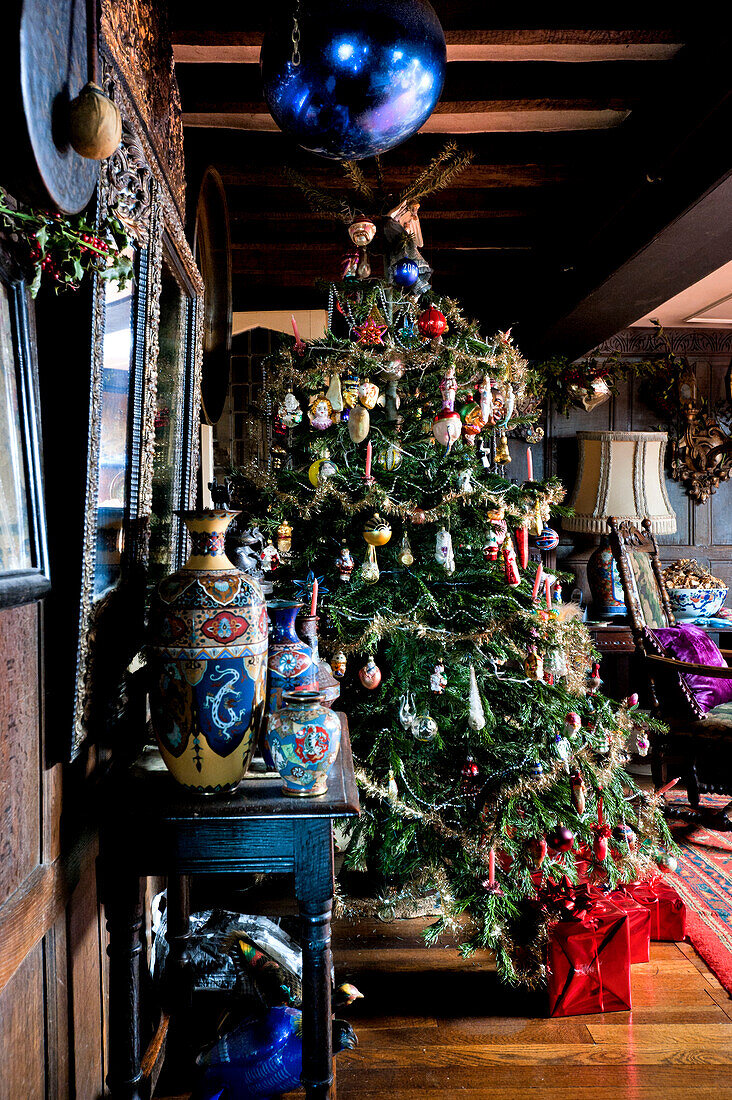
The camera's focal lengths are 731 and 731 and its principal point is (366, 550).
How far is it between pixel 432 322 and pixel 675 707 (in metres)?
1.94

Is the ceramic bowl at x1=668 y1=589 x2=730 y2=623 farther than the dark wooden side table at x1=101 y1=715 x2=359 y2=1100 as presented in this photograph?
Yes

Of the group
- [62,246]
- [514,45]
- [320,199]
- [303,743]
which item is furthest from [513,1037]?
[514,45]

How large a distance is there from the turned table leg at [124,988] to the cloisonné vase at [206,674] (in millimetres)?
219

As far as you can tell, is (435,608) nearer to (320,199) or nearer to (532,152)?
(320,199)

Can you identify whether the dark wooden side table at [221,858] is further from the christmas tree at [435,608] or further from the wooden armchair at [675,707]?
the wooden armchair at [675,707]

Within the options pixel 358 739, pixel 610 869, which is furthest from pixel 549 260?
pixel 610 869

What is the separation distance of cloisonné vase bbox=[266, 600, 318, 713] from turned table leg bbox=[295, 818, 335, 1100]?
1.02ft

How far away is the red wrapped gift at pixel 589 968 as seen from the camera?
1.91 meters

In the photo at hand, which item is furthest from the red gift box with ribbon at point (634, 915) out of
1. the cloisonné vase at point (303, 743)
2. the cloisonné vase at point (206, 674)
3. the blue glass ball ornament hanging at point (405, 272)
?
the blue glass ball ornament hanging at point (405, 272)

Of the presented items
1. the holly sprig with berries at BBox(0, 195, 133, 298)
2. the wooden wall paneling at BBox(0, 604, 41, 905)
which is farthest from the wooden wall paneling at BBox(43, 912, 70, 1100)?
the holly sprig with berries at BBox(0, 195, 133, 298)

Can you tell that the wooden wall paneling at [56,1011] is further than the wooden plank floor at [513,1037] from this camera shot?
No

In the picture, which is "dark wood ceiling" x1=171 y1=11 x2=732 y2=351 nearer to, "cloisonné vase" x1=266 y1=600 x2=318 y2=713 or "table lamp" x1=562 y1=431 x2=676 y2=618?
"table lamp" x1=562 y1=431 x2=676 y2=618

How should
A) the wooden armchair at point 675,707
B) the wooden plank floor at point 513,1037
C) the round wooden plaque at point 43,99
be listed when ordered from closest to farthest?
the round wooden plaque at point 43,99 → the wooden plank floor at point 513,1037 → the wooden armchair at point 675,707

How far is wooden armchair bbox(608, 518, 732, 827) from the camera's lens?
2963 mm
